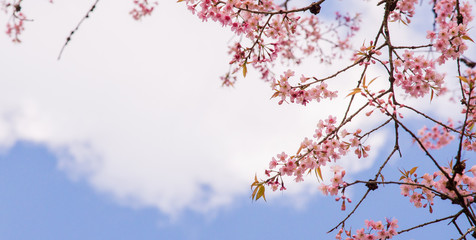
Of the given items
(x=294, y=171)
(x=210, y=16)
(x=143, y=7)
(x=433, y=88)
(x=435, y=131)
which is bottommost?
(x=294, y=171)

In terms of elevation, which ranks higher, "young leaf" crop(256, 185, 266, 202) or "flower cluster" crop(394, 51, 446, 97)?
"flower cluster" crop(394, 51, 446, 97)

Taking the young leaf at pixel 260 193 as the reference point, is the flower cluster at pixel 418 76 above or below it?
above

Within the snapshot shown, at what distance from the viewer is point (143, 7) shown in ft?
28.0

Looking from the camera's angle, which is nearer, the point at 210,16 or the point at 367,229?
the point at 367,229

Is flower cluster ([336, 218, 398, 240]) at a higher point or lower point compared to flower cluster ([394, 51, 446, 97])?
lower

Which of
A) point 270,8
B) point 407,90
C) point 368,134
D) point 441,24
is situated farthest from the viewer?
point 441,24

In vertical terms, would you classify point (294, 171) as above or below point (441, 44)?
below

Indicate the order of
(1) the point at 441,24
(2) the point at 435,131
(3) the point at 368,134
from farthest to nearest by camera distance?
(2) the point at 435,131 < (1) the point at 441,24 < (3) the point at 368,134

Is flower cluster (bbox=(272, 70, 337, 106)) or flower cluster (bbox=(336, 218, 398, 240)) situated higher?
flower cluster (bbox=(272, 70, 337, 106))

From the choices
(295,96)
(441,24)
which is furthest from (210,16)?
(441,24)

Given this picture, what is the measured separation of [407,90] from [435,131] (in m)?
5.86

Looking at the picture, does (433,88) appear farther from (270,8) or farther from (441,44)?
(270,8)

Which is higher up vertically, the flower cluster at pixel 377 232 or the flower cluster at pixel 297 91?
the flower cluster at pixel 297 91

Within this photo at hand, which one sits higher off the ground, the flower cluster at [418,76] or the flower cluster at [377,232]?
the flower cluster at [418,76]
